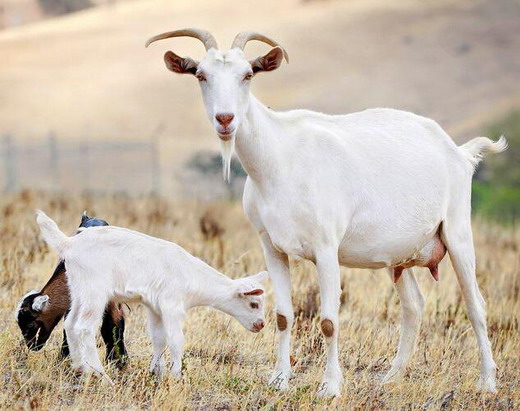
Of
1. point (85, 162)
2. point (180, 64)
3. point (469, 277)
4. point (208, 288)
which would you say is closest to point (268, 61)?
point (180, 64)

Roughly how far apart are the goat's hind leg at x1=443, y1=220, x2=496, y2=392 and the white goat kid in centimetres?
201

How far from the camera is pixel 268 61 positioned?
770 cm

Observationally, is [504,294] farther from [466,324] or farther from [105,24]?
[105,24]

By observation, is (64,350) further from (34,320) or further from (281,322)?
(281,322)

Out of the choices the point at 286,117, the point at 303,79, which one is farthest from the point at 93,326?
the point at 303,79

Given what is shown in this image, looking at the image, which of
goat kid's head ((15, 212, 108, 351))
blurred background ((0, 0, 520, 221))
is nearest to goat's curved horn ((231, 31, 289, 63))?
goat kid's head ((15, 212, 108, 351))

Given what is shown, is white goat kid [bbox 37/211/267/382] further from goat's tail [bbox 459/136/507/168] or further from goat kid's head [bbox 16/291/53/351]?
goat's tail [bbox 459/136/507/168]

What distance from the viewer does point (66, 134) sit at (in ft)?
220

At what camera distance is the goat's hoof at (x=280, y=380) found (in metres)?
8.01

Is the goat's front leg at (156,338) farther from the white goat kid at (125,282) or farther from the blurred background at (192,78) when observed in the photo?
the blurred background at (192,78)

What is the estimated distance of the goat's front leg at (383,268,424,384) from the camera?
8.99m

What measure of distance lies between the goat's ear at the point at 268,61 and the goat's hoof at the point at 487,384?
2978 mm

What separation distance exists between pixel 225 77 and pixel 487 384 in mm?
3226

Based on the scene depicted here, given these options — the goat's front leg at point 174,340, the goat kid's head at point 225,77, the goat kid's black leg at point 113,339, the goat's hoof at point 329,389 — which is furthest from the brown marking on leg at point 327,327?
the goat kid's black leg at point 113,339
